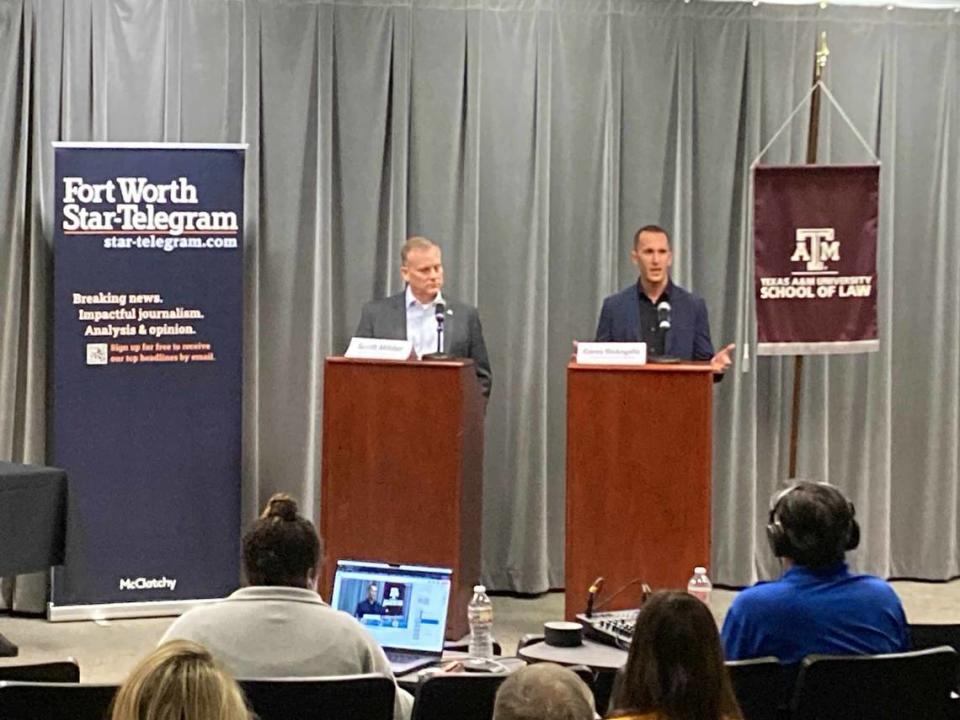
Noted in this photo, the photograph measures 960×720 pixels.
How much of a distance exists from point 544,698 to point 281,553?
121 centimetres

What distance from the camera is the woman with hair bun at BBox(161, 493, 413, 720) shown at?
132 inches

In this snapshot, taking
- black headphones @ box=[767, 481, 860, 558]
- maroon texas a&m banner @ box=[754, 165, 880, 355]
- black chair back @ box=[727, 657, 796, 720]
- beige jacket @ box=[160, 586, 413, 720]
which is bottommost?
black chair back @ box=[727, 657, 796, 720]

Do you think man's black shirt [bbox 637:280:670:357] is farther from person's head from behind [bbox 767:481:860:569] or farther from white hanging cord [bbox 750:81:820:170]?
person's head from behind [bbox 767:481:860:569]

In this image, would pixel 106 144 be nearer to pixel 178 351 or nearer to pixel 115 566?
pixel 178 351

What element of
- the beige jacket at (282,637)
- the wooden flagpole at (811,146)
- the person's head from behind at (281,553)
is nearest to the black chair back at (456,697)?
the beige jacket at (282,637)

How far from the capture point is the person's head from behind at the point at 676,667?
2.81 meters

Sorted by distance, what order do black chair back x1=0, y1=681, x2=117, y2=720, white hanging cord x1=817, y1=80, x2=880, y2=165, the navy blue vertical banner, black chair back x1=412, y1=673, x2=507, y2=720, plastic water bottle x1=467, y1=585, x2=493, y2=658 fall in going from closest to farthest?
black chair back x1=0, y1=681, x2=117, y2=720 < black chair back x1=412, y1=673, x2=507, y2=720 < plastic water bottle x1=467, y1=585, x2=493, y2=658 < the navy blue vertical banner < white hanging cord x1=817, y1=80, x2=880, y2=165

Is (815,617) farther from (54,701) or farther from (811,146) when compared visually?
(811,146)

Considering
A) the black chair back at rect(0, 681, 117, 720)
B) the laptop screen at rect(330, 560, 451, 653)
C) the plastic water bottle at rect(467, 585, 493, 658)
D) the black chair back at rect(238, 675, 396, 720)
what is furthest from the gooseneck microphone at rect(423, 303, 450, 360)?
the black chair back at rect(0, 681, 117, 720)

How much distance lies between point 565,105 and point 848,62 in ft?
4.98

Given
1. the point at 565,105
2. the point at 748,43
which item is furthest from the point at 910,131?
A: the point at 565,105

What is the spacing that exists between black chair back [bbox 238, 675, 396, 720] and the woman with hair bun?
0.13 meters

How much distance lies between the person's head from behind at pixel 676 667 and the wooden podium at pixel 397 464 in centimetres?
311

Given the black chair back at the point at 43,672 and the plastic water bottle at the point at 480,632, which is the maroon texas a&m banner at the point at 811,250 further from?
the black chair back at the point at 43,672
